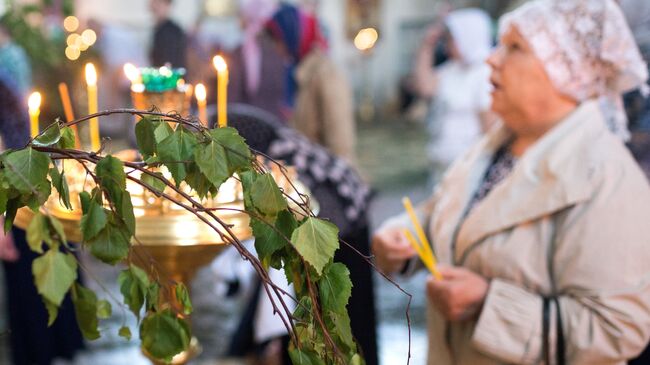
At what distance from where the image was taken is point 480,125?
15.9 ft

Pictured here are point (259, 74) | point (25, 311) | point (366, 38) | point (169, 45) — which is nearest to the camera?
point (25, 311)

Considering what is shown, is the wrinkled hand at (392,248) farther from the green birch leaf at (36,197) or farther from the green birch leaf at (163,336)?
the green birch leaf at (36,197)

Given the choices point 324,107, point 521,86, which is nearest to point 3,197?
point 521,86

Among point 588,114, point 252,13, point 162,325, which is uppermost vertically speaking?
point 252,13

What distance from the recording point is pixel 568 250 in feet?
5.82

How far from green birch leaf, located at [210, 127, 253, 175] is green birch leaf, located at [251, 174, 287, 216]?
0.08ft

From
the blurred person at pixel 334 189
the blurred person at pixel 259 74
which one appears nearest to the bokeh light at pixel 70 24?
the blurred person at pixel 259 74

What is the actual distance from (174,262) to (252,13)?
4155 mm

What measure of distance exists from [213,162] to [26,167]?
0.58 ft

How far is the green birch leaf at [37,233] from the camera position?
2.41 feet

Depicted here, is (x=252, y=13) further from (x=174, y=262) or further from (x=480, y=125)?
(x=174, y=262)

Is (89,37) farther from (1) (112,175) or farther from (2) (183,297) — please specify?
(1) (112,175)

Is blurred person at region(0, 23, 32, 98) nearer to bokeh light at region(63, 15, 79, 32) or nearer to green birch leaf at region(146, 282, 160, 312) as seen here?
bokeh light at region(63, 15, 79, 32)

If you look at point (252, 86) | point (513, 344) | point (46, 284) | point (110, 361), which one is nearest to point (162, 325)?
point (46, 284)
